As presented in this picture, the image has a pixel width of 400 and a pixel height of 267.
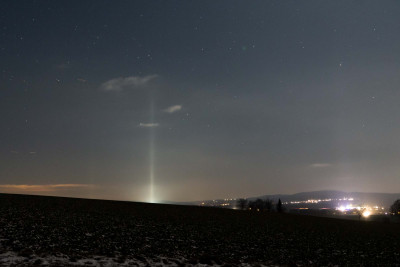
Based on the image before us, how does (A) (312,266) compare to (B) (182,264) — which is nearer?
(B) (182,264)

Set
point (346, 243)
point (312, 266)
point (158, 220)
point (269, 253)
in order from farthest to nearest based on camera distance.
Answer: point (158, 220) < point (346, 243) < point (269, 253) < point (312, 266)

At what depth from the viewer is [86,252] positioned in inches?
754

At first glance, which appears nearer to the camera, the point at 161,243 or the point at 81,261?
the point at 81,261

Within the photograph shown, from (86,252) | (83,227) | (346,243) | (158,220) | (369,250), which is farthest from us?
(158,220)

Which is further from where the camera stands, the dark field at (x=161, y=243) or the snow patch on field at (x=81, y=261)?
the dark field at (x=161, y=243)

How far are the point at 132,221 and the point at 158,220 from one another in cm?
369

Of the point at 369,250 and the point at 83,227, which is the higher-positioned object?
the point at 83,227

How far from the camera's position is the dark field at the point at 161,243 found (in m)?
18.8

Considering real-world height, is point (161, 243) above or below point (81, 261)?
below

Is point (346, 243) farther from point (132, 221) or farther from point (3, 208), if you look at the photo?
point (3, 208)

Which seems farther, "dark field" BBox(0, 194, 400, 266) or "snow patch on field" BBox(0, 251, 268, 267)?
"dark field" BBox(0, 194, 400, 266)

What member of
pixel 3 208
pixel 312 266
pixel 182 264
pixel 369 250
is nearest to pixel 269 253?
pixel 312 266

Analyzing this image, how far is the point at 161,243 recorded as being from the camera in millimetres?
24031

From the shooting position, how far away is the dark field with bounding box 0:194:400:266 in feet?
61.5
